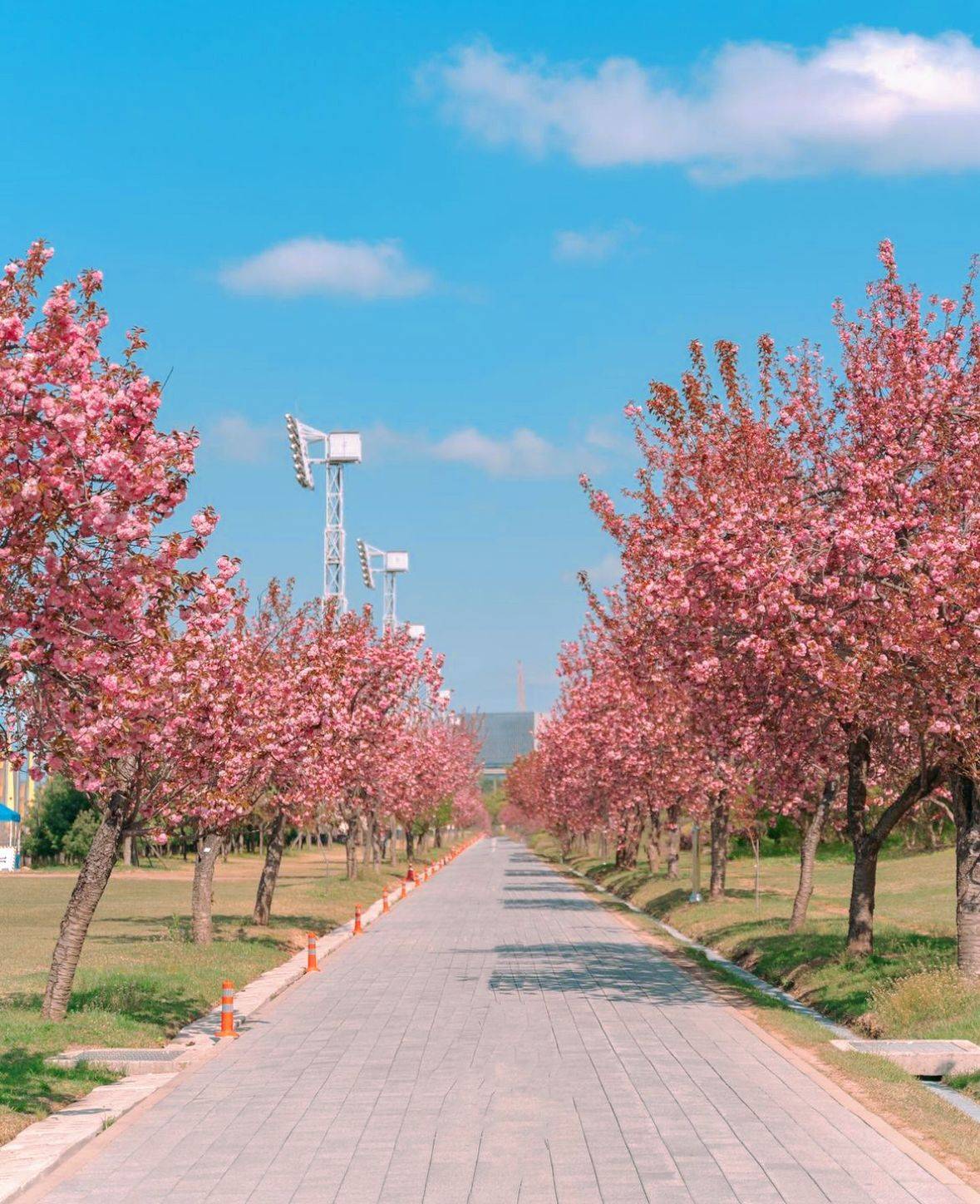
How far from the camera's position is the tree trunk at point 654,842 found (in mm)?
58000

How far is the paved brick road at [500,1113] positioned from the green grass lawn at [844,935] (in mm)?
1854

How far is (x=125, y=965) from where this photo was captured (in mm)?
25578

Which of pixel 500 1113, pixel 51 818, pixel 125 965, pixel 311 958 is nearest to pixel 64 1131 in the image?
pixel 500 1113

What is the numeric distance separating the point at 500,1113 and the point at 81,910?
7.71 meters

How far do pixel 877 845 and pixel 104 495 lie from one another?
16571mm

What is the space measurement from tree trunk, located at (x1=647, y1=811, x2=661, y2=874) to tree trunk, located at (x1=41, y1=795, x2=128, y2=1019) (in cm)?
3806

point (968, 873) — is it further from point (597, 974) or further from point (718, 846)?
point (718, 846)

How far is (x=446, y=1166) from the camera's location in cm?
1077

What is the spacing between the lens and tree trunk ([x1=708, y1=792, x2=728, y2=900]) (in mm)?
42162

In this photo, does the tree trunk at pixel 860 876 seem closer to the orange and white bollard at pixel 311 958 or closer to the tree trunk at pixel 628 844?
the orange and white bollard at pixel 311 958

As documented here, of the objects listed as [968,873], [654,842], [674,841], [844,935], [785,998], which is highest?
[968,873]

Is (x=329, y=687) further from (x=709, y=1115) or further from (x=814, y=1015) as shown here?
(x=709, y=1115)

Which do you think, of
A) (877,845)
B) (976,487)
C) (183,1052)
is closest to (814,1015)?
(877,845)

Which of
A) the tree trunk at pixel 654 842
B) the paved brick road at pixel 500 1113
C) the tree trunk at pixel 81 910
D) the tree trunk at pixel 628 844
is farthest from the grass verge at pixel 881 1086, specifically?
the tree trunk at pixel 628 844
